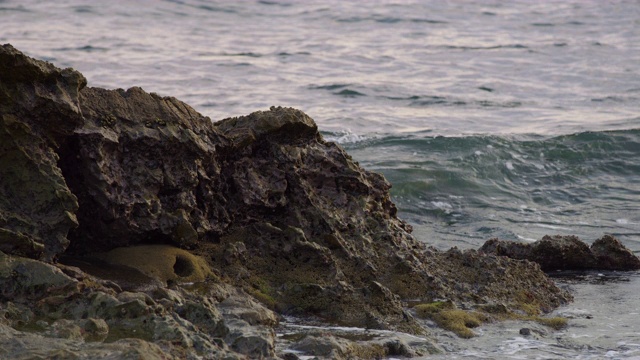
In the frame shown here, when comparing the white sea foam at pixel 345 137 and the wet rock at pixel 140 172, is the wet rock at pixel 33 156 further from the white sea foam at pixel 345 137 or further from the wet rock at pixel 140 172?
the white sea foam at pixel 345 137

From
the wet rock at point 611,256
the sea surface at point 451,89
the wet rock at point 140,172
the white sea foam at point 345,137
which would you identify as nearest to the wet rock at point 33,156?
the wet rock at point 140,172

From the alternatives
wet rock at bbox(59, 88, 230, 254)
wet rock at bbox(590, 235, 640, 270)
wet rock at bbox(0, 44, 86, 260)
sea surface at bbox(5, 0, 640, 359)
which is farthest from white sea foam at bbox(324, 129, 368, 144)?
wet rock at bbox(0, 44, 86, 260)

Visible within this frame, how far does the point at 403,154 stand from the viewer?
13711mm

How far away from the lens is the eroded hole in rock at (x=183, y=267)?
566cm

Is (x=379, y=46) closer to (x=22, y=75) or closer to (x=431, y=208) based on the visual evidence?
(x=431, y=208)

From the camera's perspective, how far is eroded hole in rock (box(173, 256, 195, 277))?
223 inches

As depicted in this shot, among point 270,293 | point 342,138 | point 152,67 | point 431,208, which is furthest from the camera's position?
point 152,67

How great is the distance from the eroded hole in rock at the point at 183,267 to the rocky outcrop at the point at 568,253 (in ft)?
10.2

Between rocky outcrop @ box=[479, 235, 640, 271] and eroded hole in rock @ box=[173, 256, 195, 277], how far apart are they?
309 centimetres

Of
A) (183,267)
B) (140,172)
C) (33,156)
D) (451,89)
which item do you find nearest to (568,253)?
(183,267)

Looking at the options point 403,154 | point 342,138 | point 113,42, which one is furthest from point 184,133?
point 113,42

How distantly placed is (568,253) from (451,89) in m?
11.7

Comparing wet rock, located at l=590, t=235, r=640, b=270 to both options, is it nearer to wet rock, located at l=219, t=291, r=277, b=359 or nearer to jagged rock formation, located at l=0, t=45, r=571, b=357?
jagged rock formation, located at l=0, t=45, r=571, b=357

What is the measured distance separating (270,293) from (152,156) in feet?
3.48
